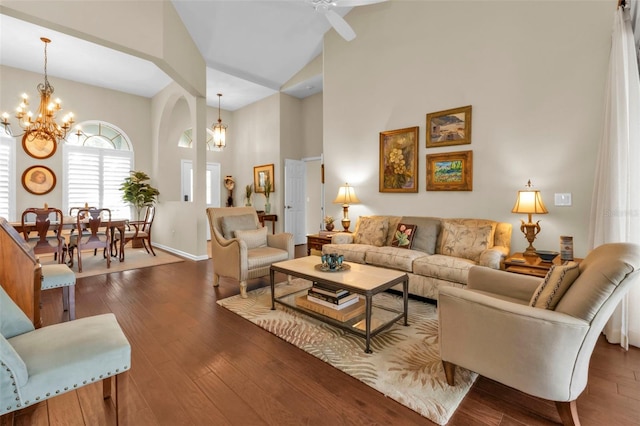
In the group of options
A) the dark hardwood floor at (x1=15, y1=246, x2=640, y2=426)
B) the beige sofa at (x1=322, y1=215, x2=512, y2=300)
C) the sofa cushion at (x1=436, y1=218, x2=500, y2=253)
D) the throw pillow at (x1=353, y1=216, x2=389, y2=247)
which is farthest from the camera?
the throw pillow at (x1=353, y1=216, x2=389, y2=247)

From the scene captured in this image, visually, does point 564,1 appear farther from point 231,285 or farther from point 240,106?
point 240,106

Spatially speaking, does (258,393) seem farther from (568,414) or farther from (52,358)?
(568,414)

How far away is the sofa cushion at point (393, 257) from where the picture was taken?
130 inches

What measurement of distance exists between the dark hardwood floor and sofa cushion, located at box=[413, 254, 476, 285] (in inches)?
42.8

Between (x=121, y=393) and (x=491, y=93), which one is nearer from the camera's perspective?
(x=121, y=393)

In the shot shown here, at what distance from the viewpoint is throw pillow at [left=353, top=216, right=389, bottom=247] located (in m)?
4.02

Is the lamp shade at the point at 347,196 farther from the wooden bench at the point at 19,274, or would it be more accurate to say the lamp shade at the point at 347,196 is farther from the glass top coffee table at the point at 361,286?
the wooden bench at the point at 19,274

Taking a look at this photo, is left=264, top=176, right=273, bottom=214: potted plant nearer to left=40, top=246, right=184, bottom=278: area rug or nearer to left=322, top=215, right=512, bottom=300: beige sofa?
left=40, top=246, right=184, bottom=278: area rug

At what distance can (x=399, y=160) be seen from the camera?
429 cm

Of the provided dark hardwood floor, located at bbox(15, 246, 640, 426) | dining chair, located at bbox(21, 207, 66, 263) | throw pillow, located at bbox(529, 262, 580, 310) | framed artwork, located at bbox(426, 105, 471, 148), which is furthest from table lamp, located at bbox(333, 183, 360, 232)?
dining chair, located at bbox(21, 207, 66, 263)

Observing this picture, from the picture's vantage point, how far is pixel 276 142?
6914 millimetres

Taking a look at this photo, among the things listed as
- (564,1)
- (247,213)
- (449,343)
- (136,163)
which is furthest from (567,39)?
(136,163)

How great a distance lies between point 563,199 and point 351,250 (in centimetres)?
235

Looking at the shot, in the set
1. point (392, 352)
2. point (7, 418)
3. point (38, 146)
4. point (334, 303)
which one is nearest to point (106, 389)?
point (7, 418)
